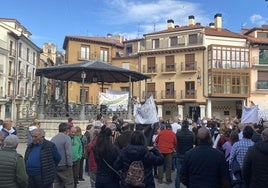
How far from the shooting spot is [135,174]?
15.0ft

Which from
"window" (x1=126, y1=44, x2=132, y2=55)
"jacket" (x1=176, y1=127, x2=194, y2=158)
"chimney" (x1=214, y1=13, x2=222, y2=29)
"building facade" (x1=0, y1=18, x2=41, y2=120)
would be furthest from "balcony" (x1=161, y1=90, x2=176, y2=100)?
"jacket" (x1=176, y1=127, x2=194, y2=158)

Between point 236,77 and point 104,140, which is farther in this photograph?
point 236,77

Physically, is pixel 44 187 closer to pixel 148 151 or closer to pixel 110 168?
pixel 110 168

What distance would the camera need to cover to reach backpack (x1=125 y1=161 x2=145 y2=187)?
4.57 metres

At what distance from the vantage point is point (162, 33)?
41.4 meters

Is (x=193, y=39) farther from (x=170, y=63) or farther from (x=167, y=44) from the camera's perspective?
(x=170, y=63)

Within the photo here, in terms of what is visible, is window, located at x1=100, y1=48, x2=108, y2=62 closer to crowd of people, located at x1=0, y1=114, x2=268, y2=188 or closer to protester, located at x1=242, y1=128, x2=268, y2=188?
crowd of people, located at x1=0, y1=114, x2=268, y2=188

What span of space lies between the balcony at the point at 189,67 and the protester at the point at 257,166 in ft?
116

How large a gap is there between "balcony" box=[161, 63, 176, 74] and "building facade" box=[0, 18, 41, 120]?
17257mm

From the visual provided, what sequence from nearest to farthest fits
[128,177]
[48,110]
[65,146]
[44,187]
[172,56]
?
[128,177] < [44,187] < [65,146] < [48,110] < [172,56]

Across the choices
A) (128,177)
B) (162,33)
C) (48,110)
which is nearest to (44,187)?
(128,177)

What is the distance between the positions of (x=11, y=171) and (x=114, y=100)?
14.3m

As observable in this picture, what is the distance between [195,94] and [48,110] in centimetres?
2437

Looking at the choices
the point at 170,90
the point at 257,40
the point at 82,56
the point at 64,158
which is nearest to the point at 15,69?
the point at 82,56
